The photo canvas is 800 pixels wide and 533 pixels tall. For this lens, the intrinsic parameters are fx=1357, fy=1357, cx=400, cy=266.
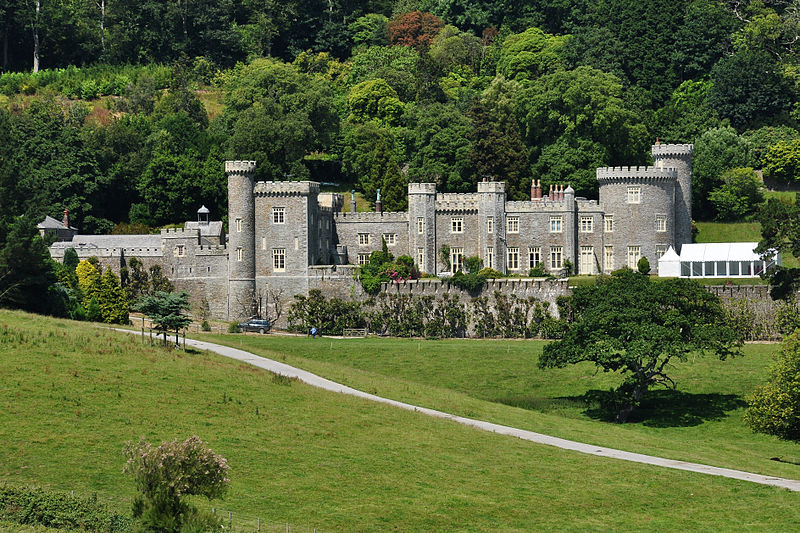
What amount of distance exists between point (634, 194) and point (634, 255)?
14.3 ft

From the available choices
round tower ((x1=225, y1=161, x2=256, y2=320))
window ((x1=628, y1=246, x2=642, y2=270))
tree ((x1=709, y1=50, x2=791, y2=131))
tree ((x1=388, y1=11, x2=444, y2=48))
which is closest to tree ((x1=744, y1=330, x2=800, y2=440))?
window ((x1=628, y1=246, x2=642, y2=270))

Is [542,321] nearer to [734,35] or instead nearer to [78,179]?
[78,179]

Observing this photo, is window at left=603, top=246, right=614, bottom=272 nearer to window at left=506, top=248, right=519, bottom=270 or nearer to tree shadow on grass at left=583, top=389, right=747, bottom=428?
window at left=506, top=248, right=519, bottom=270

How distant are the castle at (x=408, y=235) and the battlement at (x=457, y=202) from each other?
71 mm

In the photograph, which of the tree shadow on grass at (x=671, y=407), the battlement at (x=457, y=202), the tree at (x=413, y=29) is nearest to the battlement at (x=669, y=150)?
the battlement at (x=457, y=202)

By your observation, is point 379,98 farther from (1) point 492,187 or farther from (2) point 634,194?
(2) point 634,194

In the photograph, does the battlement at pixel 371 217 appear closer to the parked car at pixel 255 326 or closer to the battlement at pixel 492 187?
the battlement at pixel 492 187

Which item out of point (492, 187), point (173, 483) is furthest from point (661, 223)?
point (173, 483)

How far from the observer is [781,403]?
61156 millimetres

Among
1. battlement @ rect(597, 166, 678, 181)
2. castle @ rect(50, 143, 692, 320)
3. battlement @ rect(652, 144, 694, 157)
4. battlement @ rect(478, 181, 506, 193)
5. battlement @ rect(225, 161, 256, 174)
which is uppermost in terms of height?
battlement @ rect(652, 144, 694, 157)

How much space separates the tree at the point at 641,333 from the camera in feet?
219

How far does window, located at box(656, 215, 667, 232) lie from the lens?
310 ft

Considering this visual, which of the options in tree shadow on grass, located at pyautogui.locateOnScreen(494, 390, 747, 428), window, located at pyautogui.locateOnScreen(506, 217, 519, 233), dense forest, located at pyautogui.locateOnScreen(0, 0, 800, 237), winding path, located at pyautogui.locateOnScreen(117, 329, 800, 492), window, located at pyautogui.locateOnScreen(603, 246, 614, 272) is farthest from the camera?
dense forest, located at pyautogui.locateOnScreen(0, 0, 800, 237)

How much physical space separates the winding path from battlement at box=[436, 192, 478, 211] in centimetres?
2696
